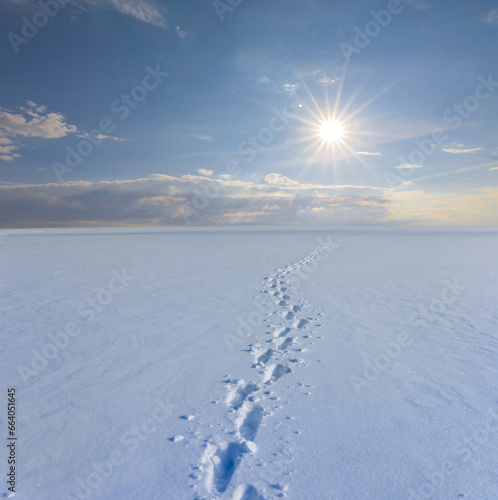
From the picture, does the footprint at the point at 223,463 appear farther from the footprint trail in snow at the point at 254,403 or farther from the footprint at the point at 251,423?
the footprint at the point at 251,423

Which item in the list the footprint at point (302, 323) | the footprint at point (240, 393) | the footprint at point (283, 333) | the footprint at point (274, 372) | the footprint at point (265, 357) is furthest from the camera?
the footprint at point (302, 323)

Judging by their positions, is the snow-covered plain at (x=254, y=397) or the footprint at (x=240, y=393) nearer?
the snow-covered plain at (x=254, y=397)

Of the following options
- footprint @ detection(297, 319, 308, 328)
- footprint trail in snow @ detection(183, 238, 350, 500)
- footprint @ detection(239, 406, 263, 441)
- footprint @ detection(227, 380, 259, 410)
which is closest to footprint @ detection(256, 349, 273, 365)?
footprint trail in snow @ detection(183, 238, 350, 500)

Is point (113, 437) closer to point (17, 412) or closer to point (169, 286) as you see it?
point (17, 412)

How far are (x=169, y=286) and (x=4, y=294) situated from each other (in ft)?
14.0

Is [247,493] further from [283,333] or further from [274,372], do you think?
[283,333]

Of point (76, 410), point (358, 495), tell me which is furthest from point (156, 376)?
point (358, 495)

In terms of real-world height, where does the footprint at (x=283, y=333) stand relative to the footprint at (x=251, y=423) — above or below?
below

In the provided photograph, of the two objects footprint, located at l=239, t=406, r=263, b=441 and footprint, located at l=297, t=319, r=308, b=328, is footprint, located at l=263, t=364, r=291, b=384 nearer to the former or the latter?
footprint, located at l=239, t=406, r=263, b=441

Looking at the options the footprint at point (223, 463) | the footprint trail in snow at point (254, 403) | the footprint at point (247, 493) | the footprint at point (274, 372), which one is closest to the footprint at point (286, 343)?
the footprint trail in snow at point (254, 403)

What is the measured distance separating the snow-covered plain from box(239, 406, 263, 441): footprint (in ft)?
0.05

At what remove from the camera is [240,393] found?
3686mm

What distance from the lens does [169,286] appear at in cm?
Answer: 945

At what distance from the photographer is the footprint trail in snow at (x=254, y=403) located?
240 centimetres
